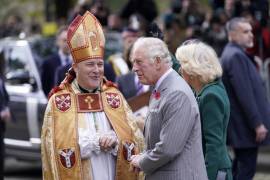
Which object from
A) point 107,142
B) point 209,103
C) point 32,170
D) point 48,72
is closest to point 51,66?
point 48,72

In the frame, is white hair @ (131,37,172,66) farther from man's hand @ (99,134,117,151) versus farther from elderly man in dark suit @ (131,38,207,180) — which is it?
man's hand @ (99,134,117,151)

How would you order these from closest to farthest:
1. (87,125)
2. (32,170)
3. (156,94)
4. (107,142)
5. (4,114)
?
(156,94) < (107,142) < (87,125) < (4,114) < (32,170)

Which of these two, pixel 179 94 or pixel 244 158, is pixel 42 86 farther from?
pixel 179 94

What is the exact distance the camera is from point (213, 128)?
711 centimetres

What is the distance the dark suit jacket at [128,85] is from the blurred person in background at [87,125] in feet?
9.25

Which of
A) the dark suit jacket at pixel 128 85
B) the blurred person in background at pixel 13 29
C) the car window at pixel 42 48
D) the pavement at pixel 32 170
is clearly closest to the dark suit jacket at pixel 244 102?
the dark suit jacket at pixel 128 85

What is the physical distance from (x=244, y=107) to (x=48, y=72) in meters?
3.72

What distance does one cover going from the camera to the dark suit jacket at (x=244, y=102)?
978 cm

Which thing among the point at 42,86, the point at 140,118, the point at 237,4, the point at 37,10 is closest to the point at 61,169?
the point at 140,118

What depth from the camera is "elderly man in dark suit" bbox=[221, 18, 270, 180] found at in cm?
979

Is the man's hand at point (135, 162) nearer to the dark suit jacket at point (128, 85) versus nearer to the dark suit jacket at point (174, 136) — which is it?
the dark suit jacket at point (174, 136)

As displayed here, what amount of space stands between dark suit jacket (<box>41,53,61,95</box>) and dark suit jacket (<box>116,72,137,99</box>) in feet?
8.44

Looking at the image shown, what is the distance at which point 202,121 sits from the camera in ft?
23.5

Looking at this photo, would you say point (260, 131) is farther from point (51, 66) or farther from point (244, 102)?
point (51, 66)
